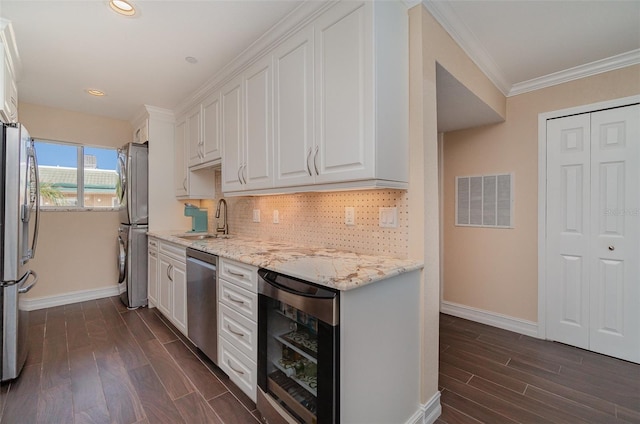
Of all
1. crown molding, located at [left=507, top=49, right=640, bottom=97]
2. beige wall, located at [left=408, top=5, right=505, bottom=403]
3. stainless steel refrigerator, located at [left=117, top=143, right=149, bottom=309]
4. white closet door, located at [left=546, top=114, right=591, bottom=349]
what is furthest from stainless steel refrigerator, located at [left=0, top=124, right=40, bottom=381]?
white closet door, located at [left=546, top=114, right=591, bottom=349]

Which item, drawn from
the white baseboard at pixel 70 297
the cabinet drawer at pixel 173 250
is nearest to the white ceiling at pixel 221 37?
the cabinet drawer at pixel 173 250

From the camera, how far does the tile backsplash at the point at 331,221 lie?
176 centimetres

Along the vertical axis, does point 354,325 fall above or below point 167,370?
above

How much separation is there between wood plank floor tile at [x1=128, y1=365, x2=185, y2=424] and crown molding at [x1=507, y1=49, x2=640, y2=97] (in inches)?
157

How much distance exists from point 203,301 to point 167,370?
582mm

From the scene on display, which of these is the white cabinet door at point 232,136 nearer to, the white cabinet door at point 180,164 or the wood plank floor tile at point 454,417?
the white cabinet door at point 180,164

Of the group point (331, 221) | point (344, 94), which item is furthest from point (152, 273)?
point (344, 94)

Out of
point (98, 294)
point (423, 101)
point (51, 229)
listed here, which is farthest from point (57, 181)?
point (423, 101)

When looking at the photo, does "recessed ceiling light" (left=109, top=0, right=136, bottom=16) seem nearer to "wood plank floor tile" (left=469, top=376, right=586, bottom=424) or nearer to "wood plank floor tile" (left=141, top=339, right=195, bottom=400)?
"wood plank floor tile" (left=141, top=339, right=195, bottom=400)

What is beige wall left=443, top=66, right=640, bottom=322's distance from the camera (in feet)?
8.76

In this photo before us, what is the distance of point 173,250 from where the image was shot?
9.02ft

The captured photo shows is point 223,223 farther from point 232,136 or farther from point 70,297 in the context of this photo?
point 70,297

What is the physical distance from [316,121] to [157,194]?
2809 mm

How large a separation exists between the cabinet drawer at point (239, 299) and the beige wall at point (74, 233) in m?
3.00
